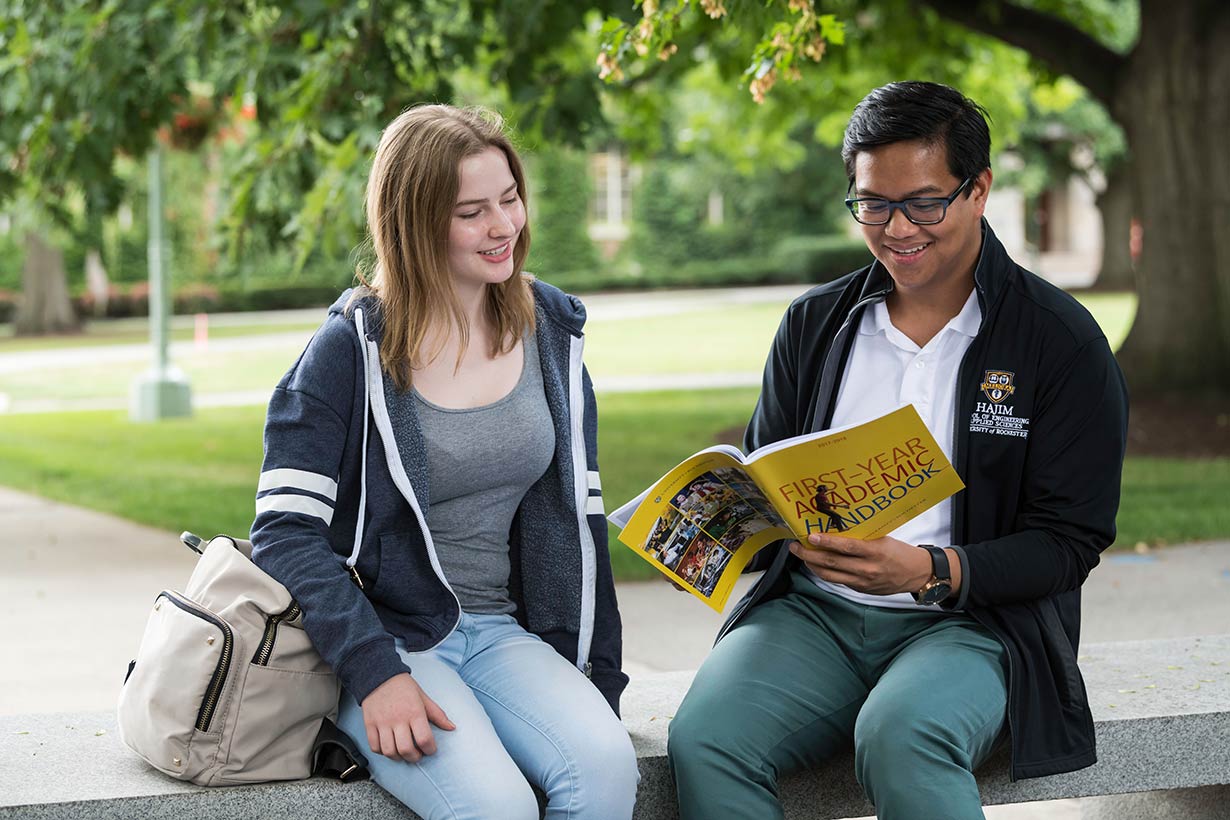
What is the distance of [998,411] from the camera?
309 centimetres

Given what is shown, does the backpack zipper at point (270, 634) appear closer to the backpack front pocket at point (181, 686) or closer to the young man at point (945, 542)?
the backpack front pocket at point (181, 686)

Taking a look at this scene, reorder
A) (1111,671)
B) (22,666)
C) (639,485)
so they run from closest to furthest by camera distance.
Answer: (1111,671), (22,666), (639,485)

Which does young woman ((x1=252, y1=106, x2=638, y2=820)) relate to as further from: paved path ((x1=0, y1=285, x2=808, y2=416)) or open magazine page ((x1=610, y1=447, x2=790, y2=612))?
paved path ((x1=0, y1=285, x2=808, y2=416))

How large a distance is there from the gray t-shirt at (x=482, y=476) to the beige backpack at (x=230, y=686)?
365 mm

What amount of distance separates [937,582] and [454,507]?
96 centimetres

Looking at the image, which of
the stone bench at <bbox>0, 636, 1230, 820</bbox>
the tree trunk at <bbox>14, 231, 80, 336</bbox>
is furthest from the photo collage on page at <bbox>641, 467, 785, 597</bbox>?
the tree trunk at <bbox>14, 231, 80, 336</bbox>

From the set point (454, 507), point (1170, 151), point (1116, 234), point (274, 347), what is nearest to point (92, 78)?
point (454, 507)

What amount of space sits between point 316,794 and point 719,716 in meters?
0.77

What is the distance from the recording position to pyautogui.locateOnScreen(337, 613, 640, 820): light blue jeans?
9.06 ft

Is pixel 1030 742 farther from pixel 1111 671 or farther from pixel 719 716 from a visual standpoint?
pixel 1111 671

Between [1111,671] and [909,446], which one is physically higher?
[909,446]

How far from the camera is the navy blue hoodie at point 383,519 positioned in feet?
9.52

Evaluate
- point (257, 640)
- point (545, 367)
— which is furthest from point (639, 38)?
point (257, 640)

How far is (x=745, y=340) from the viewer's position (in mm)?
24844
